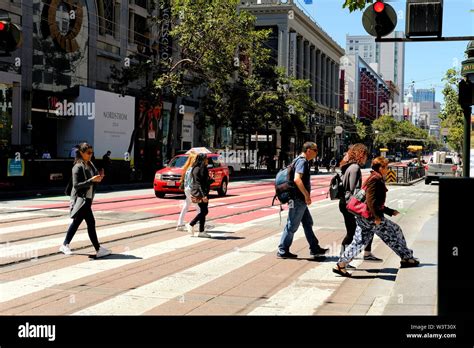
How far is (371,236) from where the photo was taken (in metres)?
8.15

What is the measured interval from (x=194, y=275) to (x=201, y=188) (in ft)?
12.7

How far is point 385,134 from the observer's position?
4402 inches

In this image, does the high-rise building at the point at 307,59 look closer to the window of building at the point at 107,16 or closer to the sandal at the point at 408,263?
the window of building at the point at 107,16

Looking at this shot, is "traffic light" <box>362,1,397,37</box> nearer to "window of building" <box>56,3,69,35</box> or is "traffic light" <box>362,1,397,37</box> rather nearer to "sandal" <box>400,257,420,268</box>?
"sandal" <box>400,257,420,268</box>

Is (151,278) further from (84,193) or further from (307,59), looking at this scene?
(307,59)

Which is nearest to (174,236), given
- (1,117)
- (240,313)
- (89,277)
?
(89,277)

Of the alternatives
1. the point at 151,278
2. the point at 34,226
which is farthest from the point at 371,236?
the point at 34,226

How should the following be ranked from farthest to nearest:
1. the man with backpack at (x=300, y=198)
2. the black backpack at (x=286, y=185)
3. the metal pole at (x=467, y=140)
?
the metal pole at (x=467, y=140) < the black backpack at (x=286, y=185) < the man with backpack at (x=300, y=198)

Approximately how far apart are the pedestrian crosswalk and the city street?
0.5 inches

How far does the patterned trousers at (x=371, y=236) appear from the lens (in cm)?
801

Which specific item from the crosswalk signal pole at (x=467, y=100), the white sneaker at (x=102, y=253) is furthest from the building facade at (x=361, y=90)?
the white sneaker at (x=102, y=253)

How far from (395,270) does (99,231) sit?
6165mm

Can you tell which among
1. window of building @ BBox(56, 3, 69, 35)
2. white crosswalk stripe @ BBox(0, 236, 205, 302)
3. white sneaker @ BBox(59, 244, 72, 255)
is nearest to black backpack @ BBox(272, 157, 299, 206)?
white crosswalk stripe @ BBox(0, 236, 205, 302)

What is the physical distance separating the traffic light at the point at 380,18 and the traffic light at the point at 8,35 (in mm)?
6206
